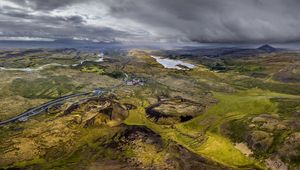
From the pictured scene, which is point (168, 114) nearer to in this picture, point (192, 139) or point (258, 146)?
point (192, 139)

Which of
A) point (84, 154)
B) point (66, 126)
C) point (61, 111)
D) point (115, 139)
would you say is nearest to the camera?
point (84, 154)

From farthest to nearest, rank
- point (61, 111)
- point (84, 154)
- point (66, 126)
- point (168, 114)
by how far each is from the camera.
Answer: point (61, 111), point (168, 114), point (66, 126), point (84, 154)

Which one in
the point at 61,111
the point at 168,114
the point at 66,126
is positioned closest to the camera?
the point at 66,126

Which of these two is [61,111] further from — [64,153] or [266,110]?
[266,110]

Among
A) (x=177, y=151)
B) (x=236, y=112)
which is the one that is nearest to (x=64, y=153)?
(x=177, y=151)

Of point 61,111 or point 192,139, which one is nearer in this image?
point 192,139

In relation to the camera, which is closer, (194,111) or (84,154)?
(84,154)

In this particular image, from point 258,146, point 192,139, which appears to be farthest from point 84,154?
point 258,146

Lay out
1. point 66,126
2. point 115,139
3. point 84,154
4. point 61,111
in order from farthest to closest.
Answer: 1. point 61,111
2. point 66,126
3. point 115,139
4. point 84,154
